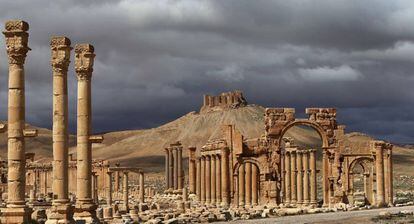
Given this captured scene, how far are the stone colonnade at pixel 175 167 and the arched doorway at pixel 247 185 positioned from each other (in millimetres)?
16591

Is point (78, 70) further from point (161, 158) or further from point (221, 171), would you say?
point (161, 158)

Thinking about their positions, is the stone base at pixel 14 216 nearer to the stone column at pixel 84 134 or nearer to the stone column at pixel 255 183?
the stone column at pixel 84 134

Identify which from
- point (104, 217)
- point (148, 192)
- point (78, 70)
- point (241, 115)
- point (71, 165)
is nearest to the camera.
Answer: point (78, 70)

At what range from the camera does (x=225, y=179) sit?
5697 centimetres

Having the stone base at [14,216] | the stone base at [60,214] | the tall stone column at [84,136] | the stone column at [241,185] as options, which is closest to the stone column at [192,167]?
the stone column at [241,185]

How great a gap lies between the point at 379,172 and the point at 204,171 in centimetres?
1599

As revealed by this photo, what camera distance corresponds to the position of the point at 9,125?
89.3 feet

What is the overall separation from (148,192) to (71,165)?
18757 mm

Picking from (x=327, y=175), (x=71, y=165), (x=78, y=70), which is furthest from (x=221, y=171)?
(x=78, y=70)

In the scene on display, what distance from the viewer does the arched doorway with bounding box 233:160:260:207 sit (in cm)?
5750

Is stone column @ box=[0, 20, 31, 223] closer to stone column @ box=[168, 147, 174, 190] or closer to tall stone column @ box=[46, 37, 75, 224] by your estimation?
tall stone column @ box=[46, 37, 75, 224]

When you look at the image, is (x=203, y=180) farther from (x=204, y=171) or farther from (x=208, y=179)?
(x=208, y=179)

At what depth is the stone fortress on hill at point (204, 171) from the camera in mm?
27234

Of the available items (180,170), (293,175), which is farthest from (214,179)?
(180,170)
